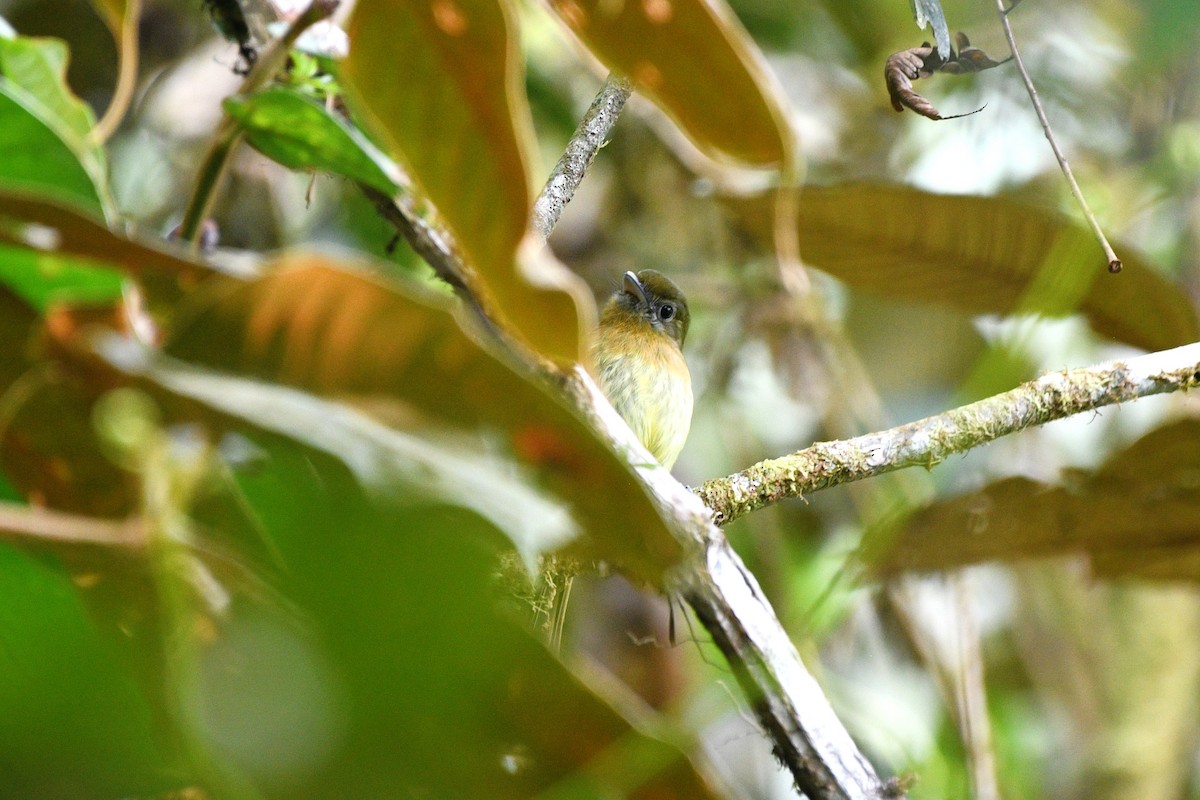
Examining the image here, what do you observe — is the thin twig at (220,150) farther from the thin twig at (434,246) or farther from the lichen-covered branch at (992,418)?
the lichen-covered branch at (992,418)

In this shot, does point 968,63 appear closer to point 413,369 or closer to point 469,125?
point 469,125

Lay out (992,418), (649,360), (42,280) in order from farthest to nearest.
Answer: (649,360)
(992,418)
(42,280)

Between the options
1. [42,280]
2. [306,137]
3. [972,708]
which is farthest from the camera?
[972,708]

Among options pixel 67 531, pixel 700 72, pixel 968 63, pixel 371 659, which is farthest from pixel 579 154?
pixel 371 659

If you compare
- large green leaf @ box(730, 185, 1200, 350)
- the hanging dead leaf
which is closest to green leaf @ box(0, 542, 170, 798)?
the hanging dead leaf

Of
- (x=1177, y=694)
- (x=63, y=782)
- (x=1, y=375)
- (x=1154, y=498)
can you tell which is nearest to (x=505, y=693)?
(x=63, y=782)

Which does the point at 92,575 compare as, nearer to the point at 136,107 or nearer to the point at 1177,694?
the point at 136,107

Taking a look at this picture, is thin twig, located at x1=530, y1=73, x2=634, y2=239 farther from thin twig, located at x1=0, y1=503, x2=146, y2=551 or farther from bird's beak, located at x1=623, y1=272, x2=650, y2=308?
bird's beak, located at x1=623, y1=272, x2=650, y2=308
